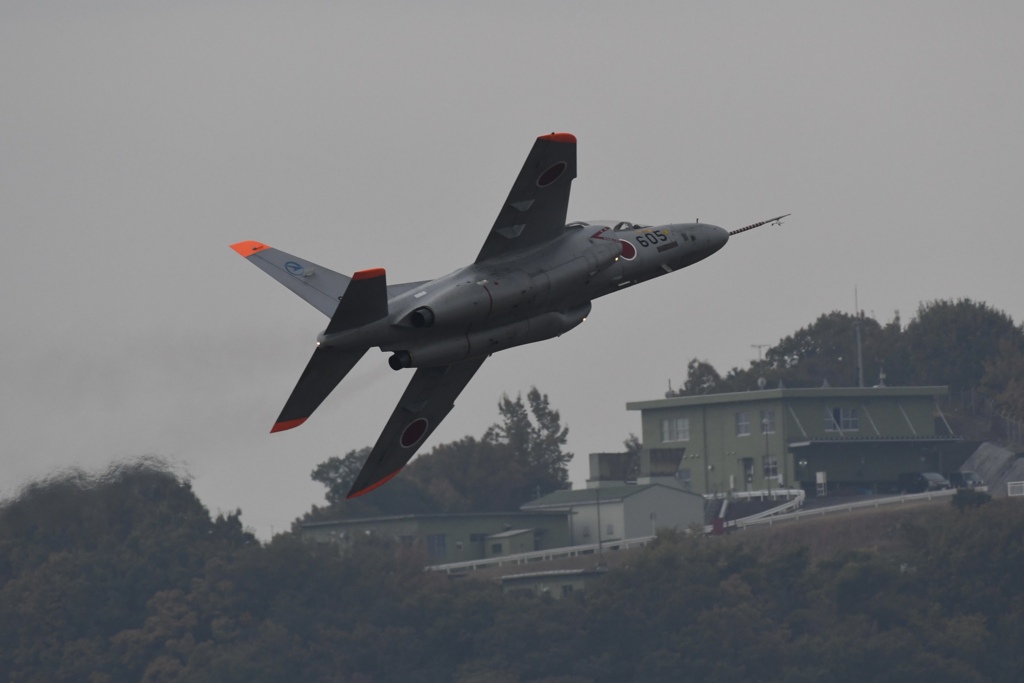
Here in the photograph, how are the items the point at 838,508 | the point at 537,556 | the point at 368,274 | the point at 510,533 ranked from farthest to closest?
1. the point at 510,533
2. the point at 537,556
3. the point at 838,508
4. the point at 368,274

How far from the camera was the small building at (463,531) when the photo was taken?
549 ft

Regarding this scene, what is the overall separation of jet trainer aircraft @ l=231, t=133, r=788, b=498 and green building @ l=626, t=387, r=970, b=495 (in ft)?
421

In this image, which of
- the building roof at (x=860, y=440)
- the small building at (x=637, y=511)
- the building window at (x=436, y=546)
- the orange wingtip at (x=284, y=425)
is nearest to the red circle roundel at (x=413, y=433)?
the orange wingtip at (x=284, y=425)

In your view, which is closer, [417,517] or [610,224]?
[610,224]

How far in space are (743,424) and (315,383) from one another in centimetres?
13774

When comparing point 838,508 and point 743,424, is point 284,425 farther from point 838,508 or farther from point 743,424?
point 743,424

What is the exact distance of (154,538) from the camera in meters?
152

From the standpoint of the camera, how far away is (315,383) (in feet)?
141

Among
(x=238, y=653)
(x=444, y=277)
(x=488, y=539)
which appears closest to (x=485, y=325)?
(x=444, y=277)

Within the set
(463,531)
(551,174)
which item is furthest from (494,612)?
(551,174)

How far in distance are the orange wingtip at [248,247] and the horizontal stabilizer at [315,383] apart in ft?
18.2

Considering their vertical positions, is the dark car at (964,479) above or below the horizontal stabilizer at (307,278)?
below

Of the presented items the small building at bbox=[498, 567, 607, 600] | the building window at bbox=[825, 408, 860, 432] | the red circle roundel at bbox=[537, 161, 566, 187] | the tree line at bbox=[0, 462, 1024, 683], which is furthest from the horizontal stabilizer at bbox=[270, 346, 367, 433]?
the building window at bbox=[825, 408, 860, 432]

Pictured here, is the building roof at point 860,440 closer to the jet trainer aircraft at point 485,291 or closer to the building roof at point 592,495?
the building roof at point 592,495
